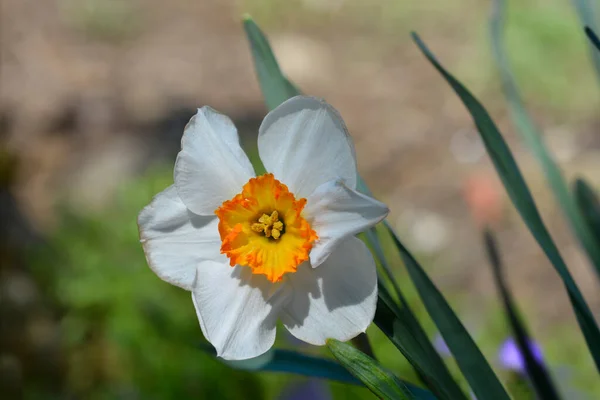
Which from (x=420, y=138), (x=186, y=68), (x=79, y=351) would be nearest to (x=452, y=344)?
(x=79, y=351)

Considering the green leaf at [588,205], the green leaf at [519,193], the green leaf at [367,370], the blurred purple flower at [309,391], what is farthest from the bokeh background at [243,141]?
the green leaf at [367,370]

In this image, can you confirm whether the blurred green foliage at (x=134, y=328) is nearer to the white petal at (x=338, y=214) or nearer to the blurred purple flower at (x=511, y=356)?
the blurred purple flower at (x=511, y=356)

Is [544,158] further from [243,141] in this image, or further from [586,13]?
[243,141]

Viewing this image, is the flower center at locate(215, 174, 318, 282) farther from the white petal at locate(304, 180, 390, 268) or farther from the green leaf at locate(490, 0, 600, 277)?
the green leaf at locate(490, 0, 600, 277)

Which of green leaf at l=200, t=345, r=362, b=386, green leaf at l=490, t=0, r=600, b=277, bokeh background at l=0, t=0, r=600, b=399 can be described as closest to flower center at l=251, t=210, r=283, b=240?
green leaf at l=200, t=345, r=362, b=386

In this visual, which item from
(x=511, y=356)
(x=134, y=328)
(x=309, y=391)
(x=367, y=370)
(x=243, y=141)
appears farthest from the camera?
(x=243, y=141)

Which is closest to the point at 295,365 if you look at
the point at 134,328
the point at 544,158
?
the point at 544,158

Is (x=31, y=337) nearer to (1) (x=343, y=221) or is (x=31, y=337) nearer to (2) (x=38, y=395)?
(2) (x=38, y=395)
